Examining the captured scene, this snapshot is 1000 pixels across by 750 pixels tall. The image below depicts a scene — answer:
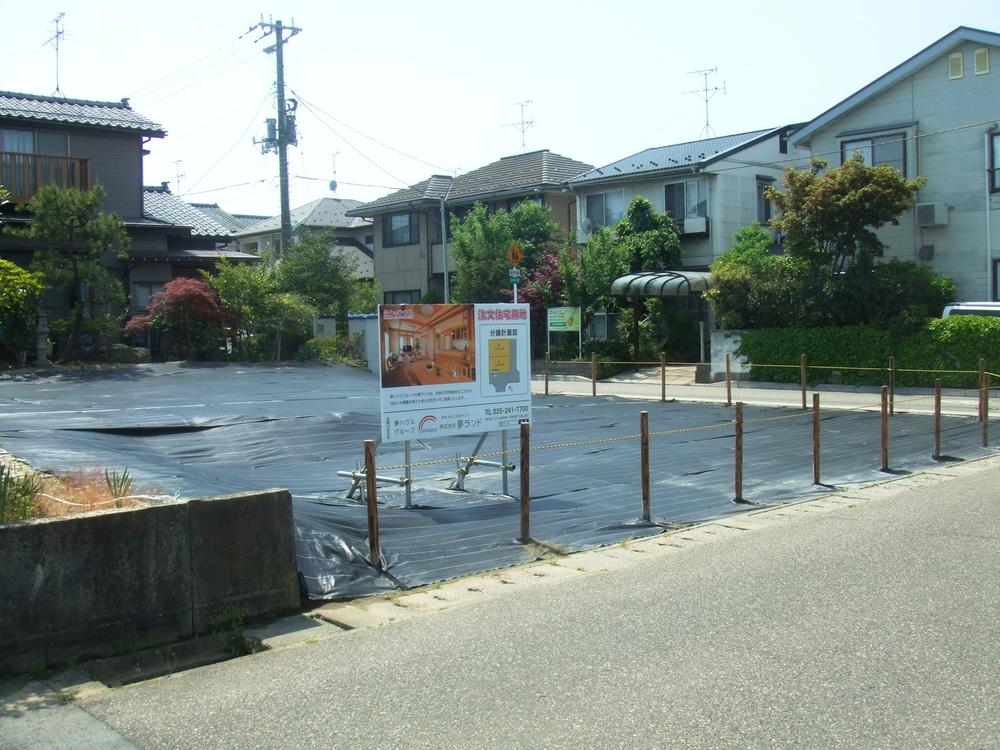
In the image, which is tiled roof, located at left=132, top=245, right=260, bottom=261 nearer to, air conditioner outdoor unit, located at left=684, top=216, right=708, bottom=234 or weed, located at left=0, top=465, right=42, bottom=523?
air conditioner outdoor unit, located at left=684, top=216, right=708, bottom=234

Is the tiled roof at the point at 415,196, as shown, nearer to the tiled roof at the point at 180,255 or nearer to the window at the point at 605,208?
the window at the point at 605,208

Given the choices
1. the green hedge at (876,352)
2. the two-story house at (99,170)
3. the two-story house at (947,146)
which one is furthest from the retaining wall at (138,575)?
the two-story house at (947,146)

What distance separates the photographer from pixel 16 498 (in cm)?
635

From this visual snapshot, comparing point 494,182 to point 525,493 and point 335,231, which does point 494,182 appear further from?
point 525,493

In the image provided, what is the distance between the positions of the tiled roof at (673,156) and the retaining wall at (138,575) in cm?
2806

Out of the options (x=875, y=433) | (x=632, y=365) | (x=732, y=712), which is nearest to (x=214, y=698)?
(x=732, y=712)

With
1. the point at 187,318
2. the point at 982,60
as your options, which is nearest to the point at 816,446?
the point at 187,318

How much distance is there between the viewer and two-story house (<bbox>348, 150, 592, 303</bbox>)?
1531 inches

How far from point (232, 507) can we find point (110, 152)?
24.6 m

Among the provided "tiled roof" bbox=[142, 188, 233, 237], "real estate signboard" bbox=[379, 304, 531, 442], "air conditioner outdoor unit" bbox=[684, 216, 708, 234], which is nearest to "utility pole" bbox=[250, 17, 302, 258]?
"tiled roof" bbox=[142, 188, 233, 237]

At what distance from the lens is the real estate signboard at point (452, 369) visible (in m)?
9.74

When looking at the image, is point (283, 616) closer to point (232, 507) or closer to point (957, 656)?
point (232, 507)

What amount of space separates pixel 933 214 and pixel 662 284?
7829mm

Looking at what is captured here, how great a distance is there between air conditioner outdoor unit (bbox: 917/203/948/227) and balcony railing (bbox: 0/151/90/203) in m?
23.4
